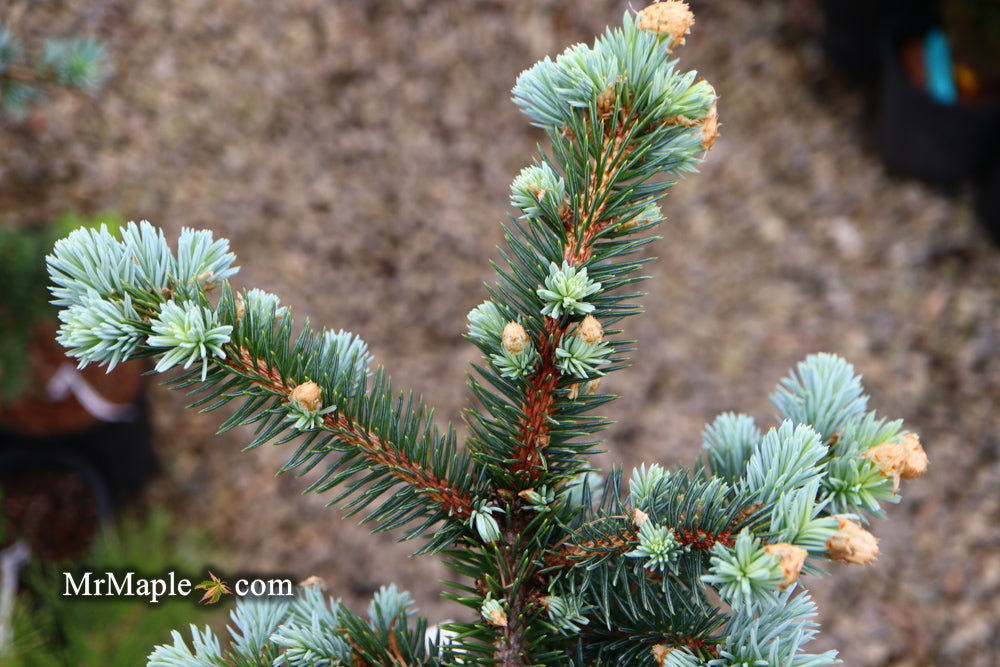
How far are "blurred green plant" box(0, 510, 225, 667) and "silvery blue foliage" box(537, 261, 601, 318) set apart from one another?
0.93 m

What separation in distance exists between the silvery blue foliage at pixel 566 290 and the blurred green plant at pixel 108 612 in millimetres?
930

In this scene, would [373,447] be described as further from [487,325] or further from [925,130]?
[925,130]

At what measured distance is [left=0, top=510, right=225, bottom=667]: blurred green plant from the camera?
4.35 feet

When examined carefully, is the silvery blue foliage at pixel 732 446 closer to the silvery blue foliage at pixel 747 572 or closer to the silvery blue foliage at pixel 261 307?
the silvery blue foliage at pixel 747 572

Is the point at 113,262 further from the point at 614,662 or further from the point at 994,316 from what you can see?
the point at 994,316

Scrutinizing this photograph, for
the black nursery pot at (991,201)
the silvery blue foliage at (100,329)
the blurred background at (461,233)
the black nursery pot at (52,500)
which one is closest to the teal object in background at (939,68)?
the blurred background at (461,233)

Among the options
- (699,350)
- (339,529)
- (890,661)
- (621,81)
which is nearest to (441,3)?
(699,350)

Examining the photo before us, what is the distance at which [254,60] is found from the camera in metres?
2.50

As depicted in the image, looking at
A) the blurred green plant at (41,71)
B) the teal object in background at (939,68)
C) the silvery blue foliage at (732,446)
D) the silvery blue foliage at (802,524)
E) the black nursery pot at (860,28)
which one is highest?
the black nursery pot at (860,28)

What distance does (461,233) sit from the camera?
8.12 feet

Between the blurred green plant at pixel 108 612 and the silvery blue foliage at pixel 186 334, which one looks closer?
the silvery blue foliage at pixel 186 334

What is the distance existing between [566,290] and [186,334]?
0.94 feet

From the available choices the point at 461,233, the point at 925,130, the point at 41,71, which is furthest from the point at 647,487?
the point at 925,130

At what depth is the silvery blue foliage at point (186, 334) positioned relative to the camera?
0.55 meters
